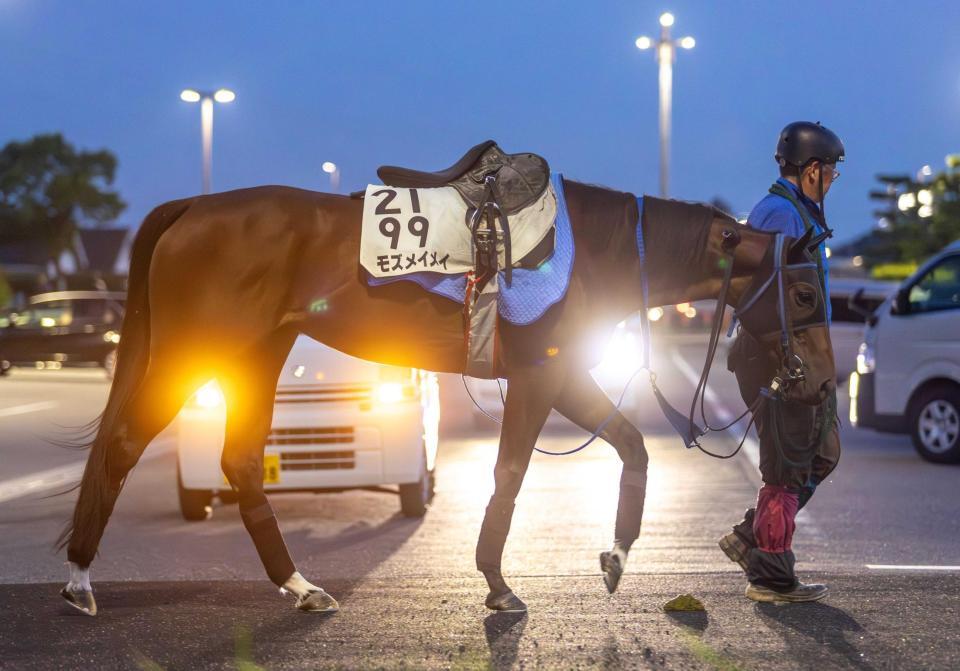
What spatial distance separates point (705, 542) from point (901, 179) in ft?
226

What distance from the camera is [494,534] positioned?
6.53 metres

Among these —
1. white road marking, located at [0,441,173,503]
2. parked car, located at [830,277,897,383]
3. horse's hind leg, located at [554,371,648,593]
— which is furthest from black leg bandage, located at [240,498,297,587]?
parked car, located at [830,277,897,383]

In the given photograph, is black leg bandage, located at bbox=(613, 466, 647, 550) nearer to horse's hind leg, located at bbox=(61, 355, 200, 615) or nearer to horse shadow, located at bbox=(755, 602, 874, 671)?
horse shadow, located at bbox=(755, 602, 874, 671)

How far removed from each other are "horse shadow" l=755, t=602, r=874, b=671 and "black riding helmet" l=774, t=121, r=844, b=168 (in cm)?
213

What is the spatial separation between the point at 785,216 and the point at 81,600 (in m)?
3.70

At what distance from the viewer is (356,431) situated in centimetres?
1034

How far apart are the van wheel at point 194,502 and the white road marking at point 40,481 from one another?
217 centimetres

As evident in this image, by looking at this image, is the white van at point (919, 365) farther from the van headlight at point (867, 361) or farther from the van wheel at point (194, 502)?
the van wheel at point (194, 502)

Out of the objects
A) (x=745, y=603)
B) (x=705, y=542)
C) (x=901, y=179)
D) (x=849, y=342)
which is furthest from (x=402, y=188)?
(x=901, y=179)

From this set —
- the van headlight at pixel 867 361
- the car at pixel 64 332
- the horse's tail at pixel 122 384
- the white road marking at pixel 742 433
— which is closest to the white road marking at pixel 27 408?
the car at pixel 64 332

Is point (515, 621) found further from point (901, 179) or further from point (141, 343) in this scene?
point (901, 179)

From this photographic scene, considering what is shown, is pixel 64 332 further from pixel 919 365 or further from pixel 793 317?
pixel 793 317

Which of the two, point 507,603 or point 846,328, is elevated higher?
point 846,328

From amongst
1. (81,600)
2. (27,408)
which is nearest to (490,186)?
(81,600)
